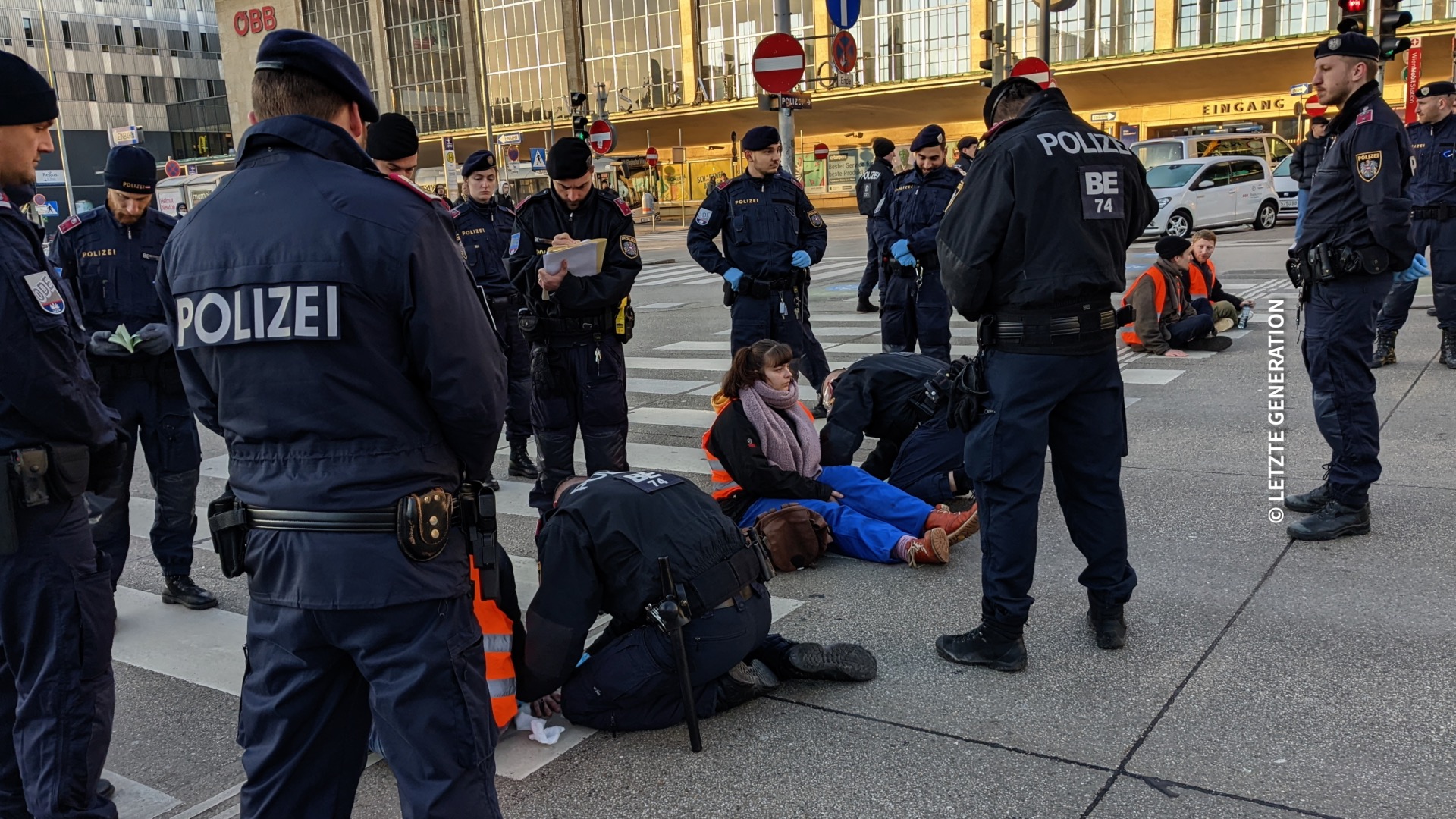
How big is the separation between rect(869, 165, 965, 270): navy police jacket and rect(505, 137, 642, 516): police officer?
2.79 metres

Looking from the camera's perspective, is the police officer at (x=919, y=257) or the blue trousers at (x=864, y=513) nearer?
the blue trousers at (x=864, y=513)

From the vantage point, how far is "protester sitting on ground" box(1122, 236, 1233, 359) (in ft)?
31.4

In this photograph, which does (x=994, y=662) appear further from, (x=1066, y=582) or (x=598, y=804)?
(x=598, y=804)

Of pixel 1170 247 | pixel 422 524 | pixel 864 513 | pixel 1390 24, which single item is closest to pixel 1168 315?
pixel 1170 247

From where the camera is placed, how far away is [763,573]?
12.0 ft

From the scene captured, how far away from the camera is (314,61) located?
220 cm

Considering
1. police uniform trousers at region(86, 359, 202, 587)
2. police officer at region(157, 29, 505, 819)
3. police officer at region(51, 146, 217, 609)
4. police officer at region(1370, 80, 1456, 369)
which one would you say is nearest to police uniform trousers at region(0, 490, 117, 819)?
police officer at region(157, 29, 505, 819)

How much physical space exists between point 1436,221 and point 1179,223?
44.6 ft

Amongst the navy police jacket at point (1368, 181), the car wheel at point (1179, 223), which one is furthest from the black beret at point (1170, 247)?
the car wheel at point (1179, 223)

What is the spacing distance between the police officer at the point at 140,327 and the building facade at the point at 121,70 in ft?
250

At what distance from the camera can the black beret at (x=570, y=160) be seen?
18.4 ft

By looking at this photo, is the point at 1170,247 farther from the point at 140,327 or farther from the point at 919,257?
the point at 140,327

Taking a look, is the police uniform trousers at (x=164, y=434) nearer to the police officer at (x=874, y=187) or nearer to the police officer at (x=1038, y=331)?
the police officer at (x=1038, y=331)

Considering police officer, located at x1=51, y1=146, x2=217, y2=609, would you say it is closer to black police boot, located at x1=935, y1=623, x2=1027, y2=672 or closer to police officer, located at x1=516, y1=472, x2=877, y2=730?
police officer, located at x1=516, y1=472, x2=877, y2=730
